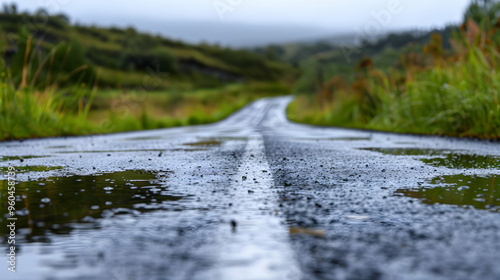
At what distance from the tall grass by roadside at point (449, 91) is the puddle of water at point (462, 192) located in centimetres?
700

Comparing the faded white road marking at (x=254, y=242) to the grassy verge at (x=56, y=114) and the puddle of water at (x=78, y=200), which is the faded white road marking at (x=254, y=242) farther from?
the grassy verge at (x=56, y=114)

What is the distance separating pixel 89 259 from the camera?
3332mm

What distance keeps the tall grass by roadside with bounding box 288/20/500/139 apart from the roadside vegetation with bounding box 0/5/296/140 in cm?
805

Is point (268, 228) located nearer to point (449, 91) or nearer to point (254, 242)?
point (254, 242)

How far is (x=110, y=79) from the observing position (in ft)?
312

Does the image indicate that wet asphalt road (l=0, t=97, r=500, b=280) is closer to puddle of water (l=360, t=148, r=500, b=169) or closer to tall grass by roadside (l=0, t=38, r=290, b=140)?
puddle of water (l=360, t=148, r=500, b=169)

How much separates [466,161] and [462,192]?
10.6 ft

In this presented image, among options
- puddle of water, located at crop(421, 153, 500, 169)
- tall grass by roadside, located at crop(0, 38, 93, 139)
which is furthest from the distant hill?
puddle of water, located at crop(421, 153, 500, 169)

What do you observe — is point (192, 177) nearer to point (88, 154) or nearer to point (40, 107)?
point (88, 154)

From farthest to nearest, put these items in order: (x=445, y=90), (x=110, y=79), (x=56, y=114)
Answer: (x=110, y=79) < (x=56, y=114) < (x=445, y=90)

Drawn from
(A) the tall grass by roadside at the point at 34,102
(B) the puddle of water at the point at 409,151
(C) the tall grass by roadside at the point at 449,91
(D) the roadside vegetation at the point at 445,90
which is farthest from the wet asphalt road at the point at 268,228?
(A) the tall grass by roadside at the point at 34,102

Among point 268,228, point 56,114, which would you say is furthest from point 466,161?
point 56,114

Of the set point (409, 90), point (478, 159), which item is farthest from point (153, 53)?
point (478, 159)

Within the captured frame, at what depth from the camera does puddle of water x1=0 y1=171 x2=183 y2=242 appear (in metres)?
4.33
